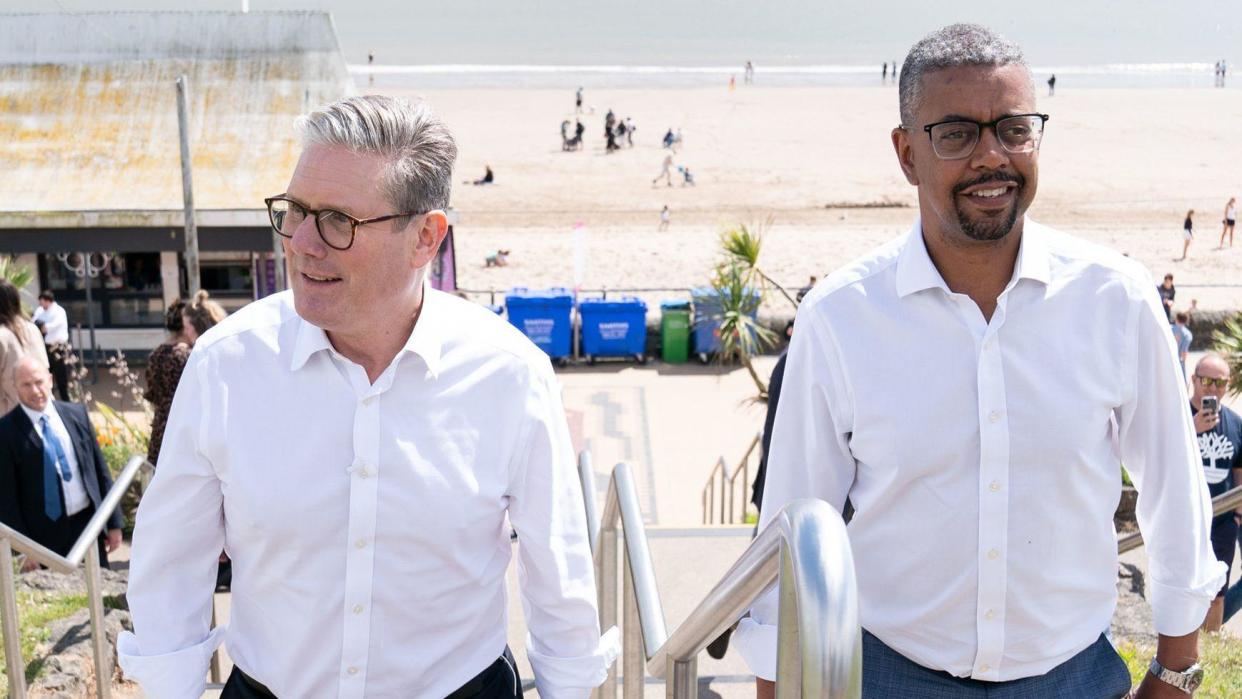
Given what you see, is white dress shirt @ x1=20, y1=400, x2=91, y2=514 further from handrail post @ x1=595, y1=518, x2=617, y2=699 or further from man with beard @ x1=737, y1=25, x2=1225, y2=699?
man with beard @ x1=737, y1=25, x2=1225, y2=699

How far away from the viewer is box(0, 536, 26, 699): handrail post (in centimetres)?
421

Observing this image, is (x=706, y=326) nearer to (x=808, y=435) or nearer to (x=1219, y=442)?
(x=1219, y=442)

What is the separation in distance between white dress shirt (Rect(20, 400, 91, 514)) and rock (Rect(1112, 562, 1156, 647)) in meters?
4.58

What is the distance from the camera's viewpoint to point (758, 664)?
230cm

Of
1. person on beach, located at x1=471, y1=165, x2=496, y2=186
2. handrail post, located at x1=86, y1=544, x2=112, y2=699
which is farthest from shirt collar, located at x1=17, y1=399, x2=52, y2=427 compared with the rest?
person on beach, located at x1=471, y1=165, x2=496, y2=186

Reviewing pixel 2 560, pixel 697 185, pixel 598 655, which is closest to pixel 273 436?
pixel 598 655

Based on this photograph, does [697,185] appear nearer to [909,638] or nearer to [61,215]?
[61,215]

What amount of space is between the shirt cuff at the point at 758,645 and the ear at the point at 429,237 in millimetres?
889

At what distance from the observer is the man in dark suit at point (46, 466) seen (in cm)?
578

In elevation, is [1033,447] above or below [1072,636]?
above

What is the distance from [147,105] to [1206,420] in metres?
14.6

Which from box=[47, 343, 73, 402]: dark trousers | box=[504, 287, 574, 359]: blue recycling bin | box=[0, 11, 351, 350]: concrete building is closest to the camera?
box=[47, 343, 73, 402]: dark trousers

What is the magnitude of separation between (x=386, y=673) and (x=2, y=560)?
2.51 meters

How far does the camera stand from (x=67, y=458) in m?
6.02
